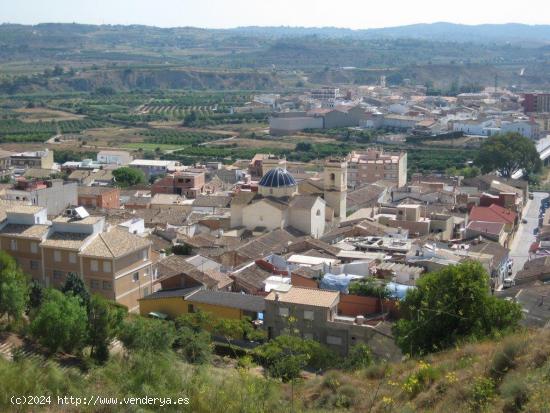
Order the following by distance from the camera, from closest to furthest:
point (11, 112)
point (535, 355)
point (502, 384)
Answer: point (502, 384), point (535, 355), point (11, 112)

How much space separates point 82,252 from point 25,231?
1600mm

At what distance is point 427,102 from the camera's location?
3083 inches

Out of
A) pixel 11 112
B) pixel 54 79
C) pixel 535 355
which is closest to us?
pixel 535 355

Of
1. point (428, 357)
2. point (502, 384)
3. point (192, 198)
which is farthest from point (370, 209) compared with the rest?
point (502, 384)

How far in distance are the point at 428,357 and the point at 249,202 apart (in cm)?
1472

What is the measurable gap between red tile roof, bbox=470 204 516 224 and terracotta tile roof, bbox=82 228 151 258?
14.0m

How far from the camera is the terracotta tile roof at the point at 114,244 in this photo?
16328mm

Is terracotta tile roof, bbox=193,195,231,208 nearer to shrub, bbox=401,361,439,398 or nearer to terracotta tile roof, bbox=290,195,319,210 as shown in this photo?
terracotta tile roof, bbox=290,195,319,210

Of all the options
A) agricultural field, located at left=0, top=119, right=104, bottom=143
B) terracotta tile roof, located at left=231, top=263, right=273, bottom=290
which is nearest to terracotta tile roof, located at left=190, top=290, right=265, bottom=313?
terracotta tile roof, located at left=231, top=263, right=273, bottom=290

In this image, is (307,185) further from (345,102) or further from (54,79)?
(54,79)

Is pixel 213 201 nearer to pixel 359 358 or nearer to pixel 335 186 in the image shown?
pixel 335 186

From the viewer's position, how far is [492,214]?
1093 inches

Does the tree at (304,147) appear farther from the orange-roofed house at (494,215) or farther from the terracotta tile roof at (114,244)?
the terracotta tile roof at (114,244)

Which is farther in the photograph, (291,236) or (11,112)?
(11,112)
